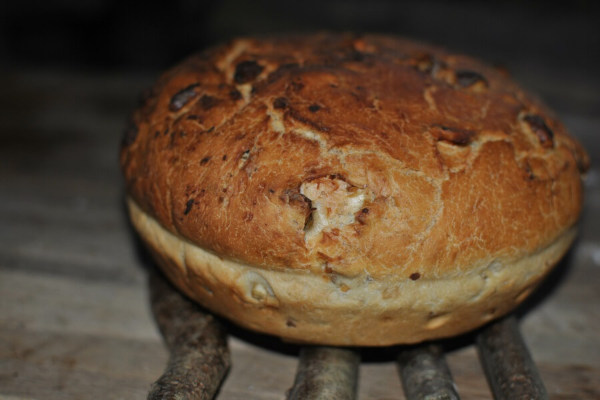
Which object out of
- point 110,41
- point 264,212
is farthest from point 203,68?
point 110,41

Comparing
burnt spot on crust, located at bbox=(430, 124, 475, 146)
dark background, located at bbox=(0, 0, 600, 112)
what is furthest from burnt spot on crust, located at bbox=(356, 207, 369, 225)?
dark background, located at bbox=(0, 0, 600, 112)

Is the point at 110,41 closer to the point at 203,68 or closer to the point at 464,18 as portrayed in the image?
the point at 203,68

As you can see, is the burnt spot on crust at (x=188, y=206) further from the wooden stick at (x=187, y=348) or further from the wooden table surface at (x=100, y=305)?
the wooden table surface at (x=100, y=305)

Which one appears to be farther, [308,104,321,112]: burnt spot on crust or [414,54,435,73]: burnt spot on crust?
[414,54,435,73]: burnt spot on crust

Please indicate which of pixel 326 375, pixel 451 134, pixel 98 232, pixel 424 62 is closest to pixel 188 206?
pixel 326 375

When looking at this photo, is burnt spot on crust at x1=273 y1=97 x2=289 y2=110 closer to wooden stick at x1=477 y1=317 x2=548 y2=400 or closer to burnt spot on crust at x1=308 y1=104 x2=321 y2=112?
burnt spot on crust at x1=308 y1=104 x2=321 y2=112

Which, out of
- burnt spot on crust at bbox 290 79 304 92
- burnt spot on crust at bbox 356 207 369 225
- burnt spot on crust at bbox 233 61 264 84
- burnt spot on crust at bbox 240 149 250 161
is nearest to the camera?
burnt spot on crust at bbox 356 207 369 225
